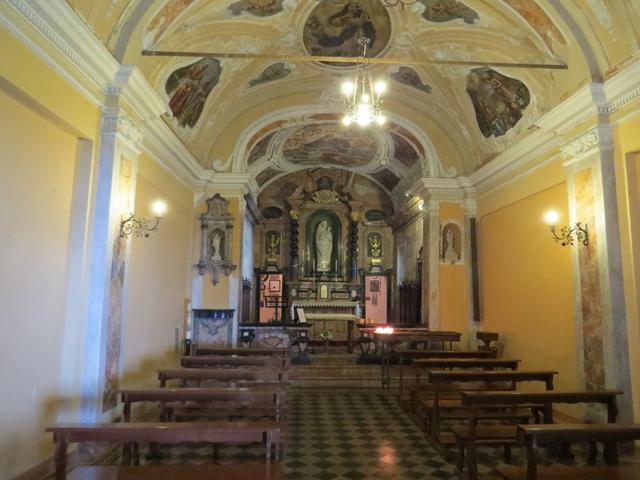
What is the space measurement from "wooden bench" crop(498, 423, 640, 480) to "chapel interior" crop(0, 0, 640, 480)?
0.02 metres

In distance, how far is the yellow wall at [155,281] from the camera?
6.56 m

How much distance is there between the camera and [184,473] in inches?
120

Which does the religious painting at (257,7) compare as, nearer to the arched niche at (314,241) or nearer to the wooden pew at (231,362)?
the wooden pew at (231,362)

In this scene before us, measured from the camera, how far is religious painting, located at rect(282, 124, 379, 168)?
12375mm

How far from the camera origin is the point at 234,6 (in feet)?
22.6

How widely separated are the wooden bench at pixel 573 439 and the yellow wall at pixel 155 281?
15.1ft

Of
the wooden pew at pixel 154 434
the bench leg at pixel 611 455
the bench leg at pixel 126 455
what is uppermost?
the wooden pew at pixel 154 434

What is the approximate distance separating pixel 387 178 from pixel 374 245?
2493 millimetres

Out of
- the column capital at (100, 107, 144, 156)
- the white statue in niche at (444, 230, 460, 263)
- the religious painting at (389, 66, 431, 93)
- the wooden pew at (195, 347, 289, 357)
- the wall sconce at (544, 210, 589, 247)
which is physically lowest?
the wooden pew at (195, 347, 289, 357)

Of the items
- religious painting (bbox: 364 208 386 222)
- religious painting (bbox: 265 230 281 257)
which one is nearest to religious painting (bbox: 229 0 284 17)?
religious painting (bbox: 265 230 281 257)

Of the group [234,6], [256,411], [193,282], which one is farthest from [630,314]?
[193,282]

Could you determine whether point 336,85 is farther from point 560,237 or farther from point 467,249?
point 560,237

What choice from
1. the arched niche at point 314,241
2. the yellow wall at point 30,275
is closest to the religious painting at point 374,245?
the arched niche at point 314,241

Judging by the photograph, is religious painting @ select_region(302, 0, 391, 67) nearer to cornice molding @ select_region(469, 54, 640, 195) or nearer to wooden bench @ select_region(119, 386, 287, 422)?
cornice molding @ select_region(469, 54, 640, 195)
